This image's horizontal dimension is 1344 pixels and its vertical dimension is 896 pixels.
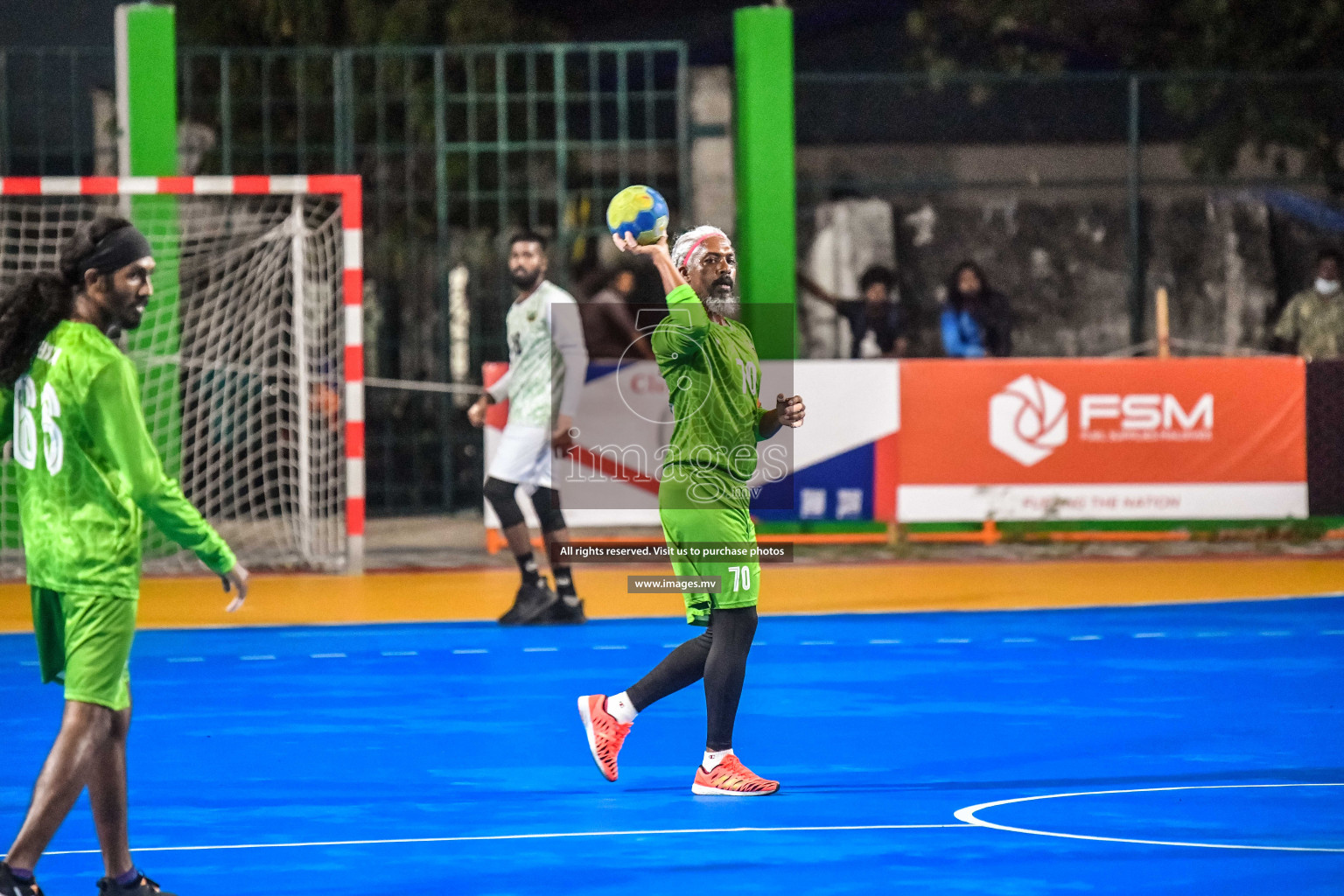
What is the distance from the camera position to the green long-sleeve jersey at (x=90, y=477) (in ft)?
→ 18.0

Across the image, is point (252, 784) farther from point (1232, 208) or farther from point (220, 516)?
point (1232, 208)

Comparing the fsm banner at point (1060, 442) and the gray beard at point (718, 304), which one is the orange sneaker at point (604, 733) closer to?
the gray beard at point (718, 304)

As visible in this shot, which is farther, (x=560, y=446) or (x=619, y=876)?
(x=560, y=446)

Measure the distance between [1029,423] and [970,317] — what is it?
2.33 meters

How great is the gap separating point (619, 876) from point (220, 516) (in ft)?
36.3

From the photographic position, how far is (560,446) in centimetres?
1573

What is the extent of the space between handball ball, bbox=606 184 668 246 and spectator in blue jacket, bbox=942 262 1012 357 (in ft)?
37.5

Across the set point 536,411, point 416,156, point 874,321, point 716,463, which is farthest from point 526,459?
point 416,156

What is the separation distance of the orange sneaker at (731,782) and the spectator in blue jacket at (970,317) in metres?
11.3

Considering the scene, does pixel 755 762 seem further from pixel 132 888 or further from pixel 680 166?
pixel 680 166

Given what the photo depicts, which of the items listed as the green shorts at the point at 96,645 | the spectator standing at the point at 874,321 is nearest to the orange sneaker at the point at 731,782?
the green shorts at the point at 96,645

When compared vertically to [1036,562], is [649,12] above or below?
above

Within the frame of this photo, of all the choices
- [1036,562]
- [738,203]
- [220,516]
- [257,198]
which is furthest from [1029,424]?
[257,198]

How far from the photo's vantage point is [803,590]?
14406mm
